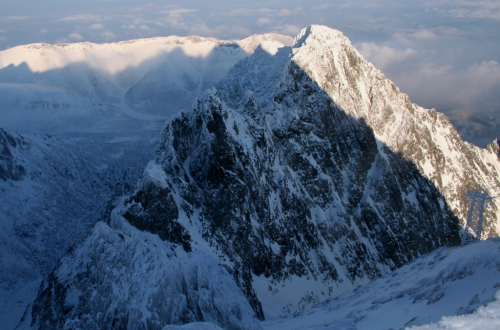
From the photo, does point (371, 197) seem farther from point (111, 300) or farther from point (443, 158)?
point (111, 300)

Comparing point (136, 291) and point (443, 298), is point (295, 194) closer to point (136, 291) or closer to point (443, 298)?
point (136, 291)

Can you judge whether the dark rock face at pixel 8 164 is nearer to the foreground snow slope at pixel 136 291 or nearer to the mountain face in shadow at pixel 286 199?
the mountain face in shadow at pixel 286 199

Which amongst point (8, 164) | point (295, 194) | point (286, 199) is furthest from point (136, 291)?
point (8, 164)

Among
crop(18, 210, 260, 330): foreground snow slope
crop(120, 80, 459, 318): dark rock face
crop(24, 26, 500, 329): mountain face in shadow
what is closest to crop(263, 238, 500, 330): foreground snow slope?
crop(18, 210, 260, 330): foreground snow slope

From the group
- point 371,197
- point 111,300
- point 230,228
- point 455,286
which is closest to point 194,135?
point 230,228

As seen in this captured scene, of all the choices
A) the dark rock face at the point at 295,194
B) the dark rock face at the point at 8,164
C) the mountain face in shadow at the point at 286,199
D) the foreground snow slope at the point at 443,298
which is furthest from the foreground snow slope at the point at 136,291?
the dark rock face at the point at 8,164

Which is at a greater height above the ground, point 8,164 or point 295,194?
point 8,164

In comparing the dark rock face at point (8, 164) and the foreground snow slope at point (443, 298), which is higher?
the dark rock face at point (8, 164)

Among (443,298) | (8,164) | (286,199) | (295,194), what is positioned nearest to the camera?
(443,298)
